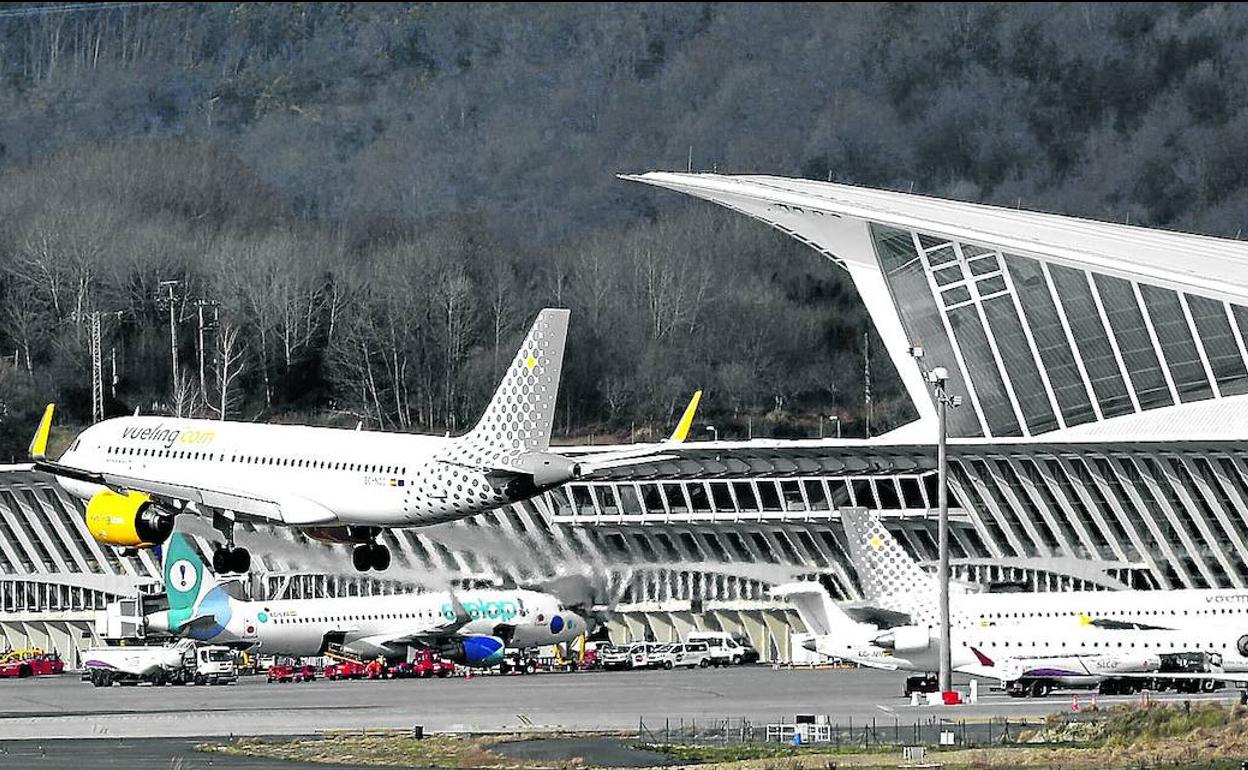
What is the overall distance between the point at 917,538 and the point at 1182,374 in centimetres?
2176

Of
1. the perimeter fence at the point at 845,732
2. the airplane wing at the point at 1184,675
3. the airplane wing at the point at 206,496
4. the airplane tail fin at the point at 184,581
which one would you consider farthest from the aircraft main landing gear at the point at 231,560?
the airplane tail fin at the point at 184,581

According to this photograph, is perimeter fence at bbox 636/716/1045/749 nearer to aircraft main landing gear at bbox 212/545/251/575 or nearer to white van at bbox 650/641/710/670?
aircraft main landing gear at bbox 212/545/251/575

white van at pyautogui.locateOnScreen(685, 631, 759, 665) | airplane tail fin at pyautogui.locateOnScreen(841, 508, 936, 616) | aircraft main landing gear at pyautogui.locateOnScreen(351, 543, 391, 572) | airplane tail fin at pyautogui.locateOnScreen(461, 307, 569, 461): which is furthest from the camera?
white van at pyautogui.locateOnScreen(685, 631, 759, 665)

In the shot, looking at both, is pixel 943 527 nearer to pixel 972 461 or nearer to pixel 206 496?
pixel 206 496

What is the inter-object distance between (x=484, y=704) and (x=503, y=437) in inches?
1078

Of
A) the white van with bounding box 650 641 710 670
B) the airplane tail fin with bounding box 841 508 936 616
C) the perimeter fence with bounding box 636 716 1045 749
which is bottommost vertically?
the perimeter fence with bounding box 636 716 1045 749

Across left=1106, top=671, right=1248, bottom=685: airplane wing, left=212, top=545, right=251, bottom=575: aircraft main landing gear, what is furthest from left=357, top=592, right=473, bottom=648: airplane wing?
left=212, top=545, right=251, bottom=575: aircraft main landing gear

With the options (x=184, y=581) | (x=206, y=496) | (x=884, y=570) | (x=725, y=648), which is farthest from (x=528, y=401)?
(x=725, y=648)

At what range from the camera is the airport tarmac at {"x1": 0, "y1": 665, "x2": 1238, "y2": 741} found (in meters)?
99.4

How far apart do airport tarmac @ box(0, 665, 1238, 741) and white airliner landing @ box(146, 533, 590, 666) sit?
5.22 meters

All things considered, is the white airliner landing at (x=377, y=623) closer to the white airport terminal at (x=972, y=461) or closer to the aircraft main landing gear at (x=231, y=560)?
the white airport terminal at (x=972, y=461)

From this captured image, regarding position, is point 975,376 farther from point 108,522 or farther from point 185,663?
point 108,522

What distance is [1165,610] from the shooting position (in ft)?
409

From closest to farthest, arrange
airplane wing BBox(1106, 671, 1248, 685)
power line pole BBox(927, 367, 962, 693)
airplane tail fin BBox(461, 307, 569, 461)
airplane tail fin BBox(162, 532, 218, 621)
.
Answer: airplane tail fin BBox(461, 307, 569, 461) → power line pole BBox(927, 367, 962, 693) → airplane wing BBox(1106, 671, 1248, 685) → airplane tail fin BBox(162, 532, 218, 621)
